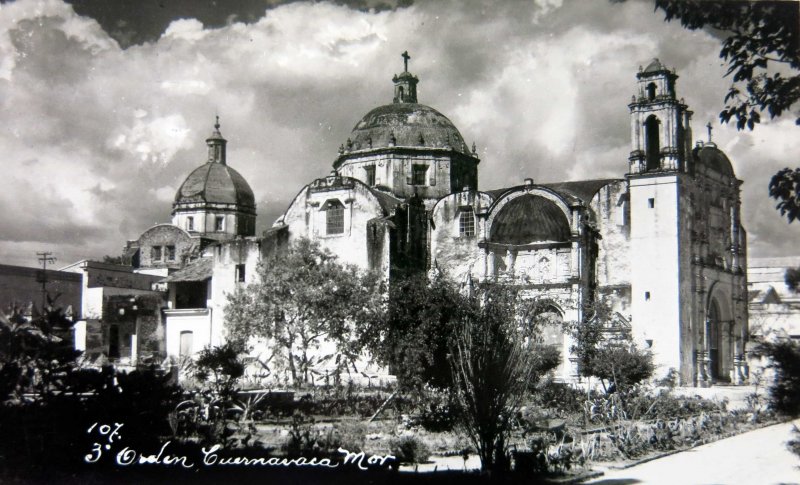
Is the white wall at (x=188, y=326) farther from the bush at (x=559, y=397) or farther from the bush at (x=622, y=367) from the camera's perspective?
the bush at (x=622, y=367)

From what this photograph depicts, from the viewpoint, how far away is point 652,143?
34562mm

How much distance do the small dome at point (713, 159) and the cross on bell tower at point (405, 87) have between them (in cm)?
1473

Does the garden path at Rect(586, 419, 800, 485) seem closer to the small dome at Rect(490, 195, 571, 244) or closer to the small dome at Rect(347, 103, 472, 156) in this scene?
the small dome at Rect(490, 195, 571, 244)

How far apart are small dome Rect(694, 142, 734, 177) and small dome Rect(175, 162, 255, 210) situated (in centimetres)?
2844

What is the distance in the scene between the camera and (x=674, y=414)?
1995 cm

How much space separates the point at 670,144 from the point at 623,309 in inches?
267

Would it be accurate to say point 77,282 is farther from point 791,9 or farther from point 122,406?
point 791,9

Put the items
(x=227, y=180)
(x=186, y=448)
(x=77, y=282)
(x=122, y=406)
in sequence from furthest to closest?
→ (x=227, y=180)
(x=77, y=282)
(x=186, y=448)
(x=122, y=406)

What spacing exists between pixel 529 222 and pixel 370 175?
9071 millimetres

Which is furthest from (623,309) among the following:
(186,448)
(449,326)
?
(186,448)

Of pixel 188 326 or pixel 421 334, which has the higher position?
pixel 188 326

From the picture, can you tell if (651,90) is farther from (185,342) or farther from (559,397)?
(185,342)

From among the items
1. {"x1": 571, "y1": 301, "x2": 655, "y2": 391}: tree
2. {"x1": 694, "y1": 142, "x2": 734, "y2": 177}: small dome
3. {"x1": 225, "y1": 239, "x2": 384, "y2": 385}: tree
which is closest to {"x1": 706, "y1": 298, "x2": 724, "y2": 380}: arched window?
{"x1": 571, "y1": 301, "x2": 655, "y2": 391}: tree

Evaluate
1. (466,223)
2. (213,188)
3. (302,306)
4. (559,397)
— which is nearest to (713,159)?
(466,223)
